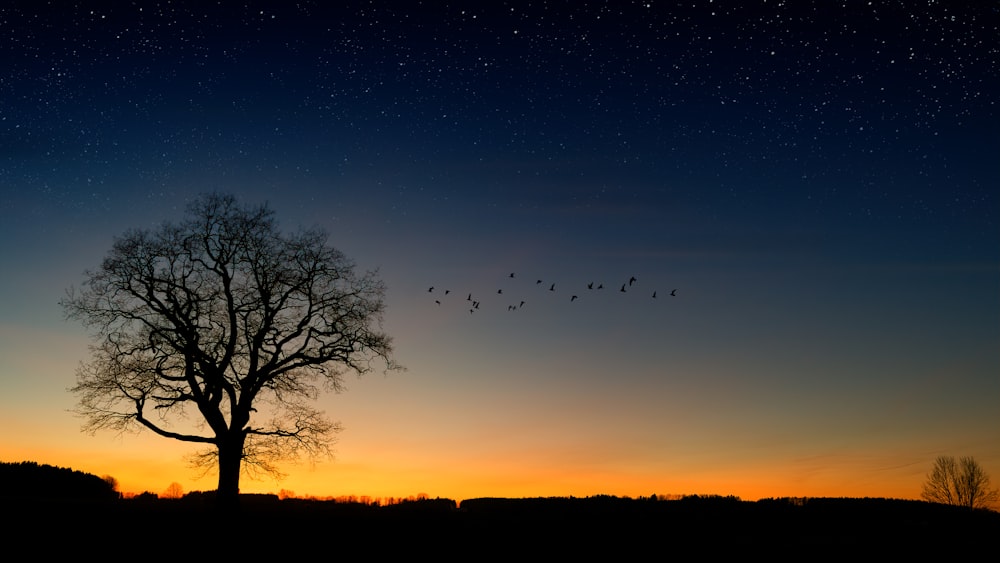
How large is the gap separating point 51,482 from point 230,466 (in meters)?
7.72

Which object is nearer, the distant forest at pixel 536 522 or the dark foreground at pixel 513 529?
the dark foreground at pixel 513 529

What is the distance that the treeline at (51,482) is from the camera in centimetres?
2617

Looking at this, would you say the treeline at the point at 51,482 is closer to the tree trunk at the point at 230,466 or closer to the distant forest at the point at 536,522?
the distant forest at the point at 536,522

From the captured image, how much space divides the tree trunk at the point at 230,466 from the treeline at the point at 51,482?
444 cm

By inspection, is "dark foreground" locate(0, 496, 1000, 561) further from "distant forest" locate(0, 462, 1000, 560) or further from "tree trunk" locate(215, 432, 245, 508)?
"tree trunk" locate(215, 432, 245, 508)

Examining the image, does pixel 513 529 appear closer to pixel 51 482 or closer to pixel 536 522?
pixel 536 522

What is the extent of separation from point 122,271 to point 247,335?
16.8 ft

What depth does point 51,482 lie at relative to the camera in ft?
88.5

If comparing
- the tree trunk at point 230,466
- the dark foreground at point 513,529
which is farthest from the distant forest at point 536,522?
the tree trunk at point 230,466

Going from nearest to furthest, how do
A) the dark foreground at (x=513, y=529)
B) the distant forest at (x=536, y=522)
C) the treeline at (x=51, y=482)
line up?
the dark foreground at (x=513, y=529), the distant forest at (x=536, y=522), the treeline at (x=51, y=482)

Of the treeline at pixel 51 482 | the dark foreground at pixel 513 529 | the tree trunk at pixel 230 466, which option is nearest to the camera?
the dark foreground at pixel 513 529

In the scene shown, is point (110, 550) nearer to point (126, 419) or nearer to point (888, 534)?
point (126, 419)

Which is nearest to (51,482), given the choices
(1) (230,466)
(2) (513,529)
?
(1) (230,466)

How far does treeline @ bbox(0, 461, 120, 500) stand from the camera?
26.2m
